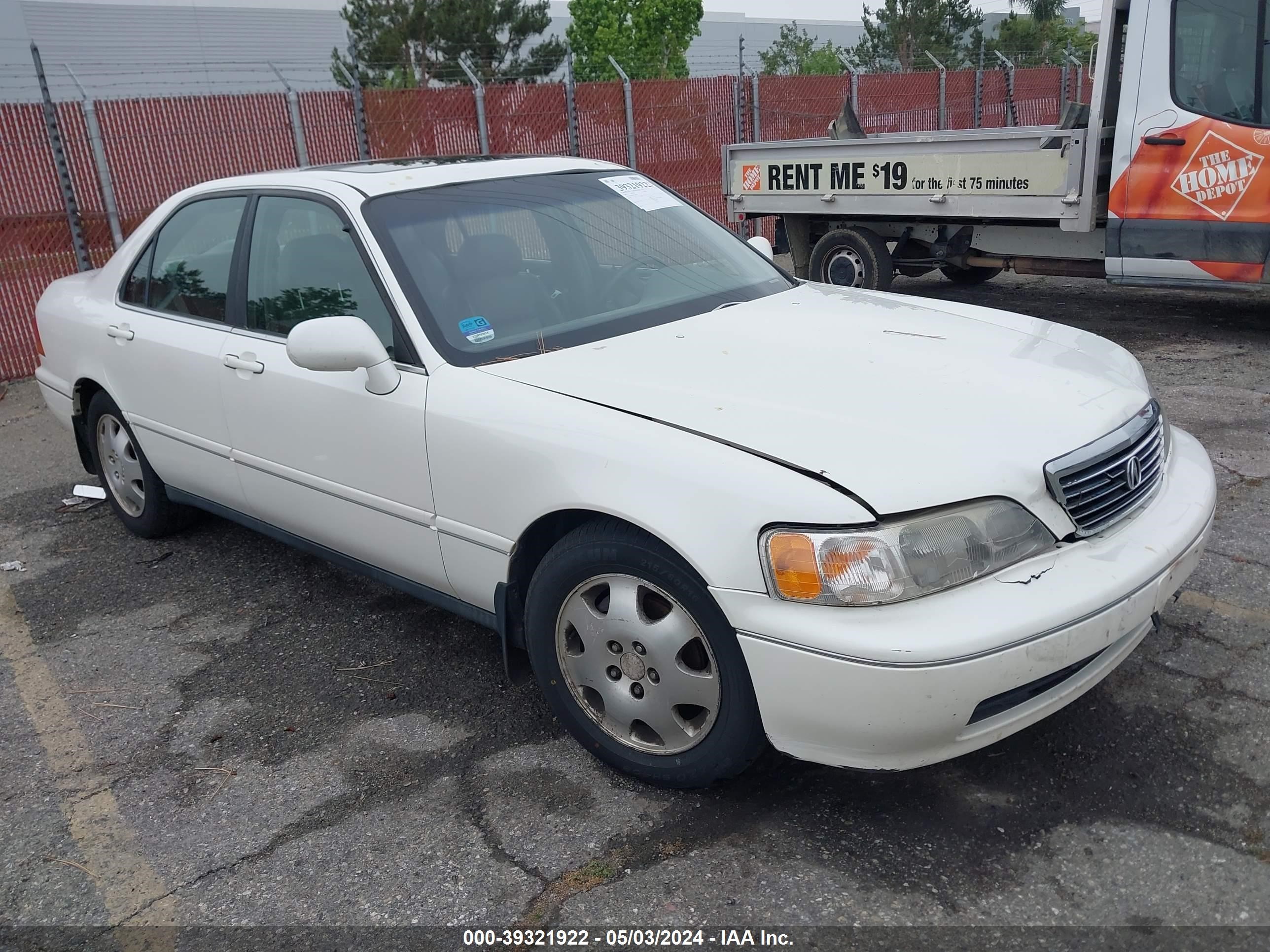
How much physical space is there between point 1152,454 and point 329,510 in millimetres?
2555

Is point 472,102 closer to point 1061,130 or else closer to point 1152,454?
point 1061,130

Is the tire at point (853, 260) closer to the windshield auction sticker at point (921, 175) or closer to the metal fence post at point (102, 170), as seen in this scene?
the windshield auction sticker at point (921, 175)

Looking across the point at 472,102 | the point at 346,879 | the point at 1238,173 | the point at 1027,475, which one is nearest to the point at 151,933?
the point at 346,879

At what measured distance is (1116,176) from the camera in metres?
7.14

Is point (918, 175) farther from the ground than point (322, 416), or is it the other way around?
point (918, 175)

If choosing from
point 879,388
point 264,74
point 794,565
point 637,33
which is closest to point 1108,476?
point 879,388

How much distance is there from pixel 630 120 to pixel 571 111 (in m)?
0.87

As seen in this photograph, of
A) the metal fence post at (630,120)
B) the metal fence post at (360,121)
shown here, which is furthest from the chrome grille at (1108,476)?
the metal fence post at (630,120)

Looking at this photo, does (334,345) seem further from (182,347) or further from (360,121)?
(360,121)

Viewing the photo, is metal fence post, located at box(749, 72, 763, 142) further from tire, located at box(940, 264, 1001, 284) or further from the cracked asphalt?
the cracked asphalt

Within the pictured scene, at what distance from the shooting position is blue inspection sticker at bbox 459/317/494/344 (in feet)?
10.5

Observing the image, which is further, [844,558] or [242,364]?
[242,364]

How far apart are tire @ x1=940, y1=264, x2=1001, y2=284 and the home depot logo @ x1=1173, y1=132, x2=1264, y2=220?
9.36 ft

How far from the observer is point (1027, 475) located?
2.50m
